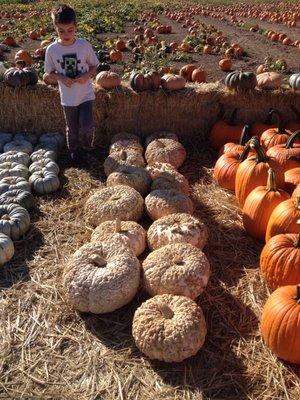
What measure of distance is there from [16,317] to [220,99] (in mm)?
4616

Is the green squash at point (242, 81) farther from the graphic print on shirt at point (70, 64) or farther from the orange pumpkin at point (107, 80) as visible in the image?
the graphic print on shirt at point (70, 64)

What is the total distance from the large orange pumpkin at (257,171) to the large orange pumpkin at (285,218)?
27.9 inches

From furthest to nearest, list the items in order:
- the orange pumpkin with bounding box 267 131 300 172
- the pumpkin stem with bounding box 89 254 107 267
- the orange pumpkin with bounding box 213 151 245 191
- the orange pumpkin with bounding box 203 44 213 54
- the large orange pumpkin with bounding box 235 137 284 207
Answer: the orange pumpkin with bounding box 203 44 213 54, the orange pumpkin with bounding box 213 151 245 191, the orange pumpkin with bounding box 267 131 300 172, the large orange pumpkin with bounding box 235 137 284 207, the pumpkin stem with bounding box 89 254 107 267

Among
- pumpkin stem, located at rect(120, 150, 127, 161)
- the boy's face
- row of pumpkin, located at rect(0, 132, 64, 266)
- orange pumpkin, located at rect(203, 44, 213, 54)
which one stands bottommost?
orange pumpkin, located at rect(203, 44, 213, 54)

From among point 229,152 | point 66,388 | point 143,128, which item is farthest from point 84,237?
point 143,128

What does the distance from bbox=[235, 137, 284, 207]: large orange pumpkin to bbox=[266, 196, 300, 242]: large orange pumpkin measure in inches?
27.9

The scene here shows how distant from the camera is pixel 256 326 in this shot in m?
3.76

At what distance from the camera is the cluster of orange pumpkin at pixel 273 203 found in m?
3.35

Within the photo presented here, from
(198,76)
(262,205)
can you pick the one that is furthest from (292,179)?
(198,76)

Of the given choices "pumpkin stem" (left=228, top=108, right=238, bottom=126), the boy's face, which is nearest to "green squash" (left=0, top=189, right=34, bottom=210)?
the boy's face

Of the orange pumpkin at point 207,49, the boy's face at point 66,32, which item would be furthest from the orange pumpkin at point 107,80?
the orange pumpkin at point 207,49

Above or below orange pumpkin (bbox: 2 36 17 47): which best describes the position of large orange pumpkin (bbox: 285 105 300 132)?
above

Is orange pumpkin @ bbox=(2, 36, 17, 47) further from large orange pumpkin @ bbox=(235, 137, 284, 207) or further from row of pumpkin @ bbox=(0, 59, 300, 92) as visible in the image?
large orange pumpkin @ bbox=(235, 137, 284, 207)

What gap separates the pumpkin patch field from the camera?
3336mm
